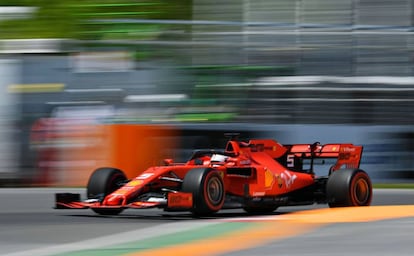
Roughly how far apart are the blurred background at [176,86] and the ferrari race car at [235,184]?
5144 mm

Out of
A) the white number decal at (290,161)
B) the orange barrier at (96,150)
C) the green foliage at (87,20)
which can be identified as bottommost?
the orange barrier at (96,150)

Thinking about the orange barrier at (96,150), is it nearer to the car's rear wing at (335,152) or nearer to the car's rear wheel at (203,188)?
the car's rear wing at (335,152)

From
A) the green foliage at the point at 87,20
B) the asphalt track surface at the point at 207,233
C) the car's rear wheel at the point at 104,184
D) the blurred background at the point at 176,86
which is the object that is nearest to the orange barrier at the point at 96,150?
the blurred background at the point at 176,86

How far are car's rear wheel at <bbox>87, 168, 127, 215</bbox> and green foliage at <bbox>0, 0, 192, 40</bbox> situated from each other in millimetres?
7160

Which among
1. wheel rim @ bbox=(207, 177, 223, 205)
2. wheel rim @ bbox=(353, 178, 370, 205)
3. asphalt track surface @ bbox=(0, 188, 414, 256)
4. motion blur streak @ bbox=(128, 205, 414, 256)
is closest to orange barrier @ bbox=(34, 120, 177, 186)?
asphalt track surface @ bbox=(0, 188, 414, 256)

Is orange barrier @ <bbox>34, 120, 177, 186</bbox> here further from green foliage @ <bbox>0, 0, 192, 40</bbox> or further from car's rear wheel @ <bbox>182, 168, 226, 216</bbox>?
car's rear wheel @ <bbox>182, 168, 226, 216</bbox>

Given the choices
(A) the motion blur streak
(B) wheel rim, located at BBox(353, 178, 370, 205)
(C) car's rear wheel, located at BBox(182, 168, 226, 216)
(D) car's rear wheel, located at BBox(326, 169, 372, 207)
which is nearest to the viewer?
(A) the motion blur streak

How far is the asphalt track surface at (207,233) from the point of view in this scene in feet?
23.7

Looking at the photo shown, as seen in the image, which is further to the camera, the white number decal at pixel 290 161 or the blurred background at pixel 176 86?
the blurred background at pixel 176 86

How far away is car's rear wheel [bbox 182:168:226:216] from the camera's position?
1030 cm

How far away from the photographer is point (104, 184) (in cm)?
1121

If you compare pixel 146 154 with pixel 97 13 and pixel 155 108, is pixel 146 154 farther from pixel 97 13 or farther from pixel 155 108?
pixel 97 13

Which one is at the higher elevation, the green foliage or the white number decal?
the green foliage

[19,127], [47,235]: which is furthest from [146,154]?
[47,235]
